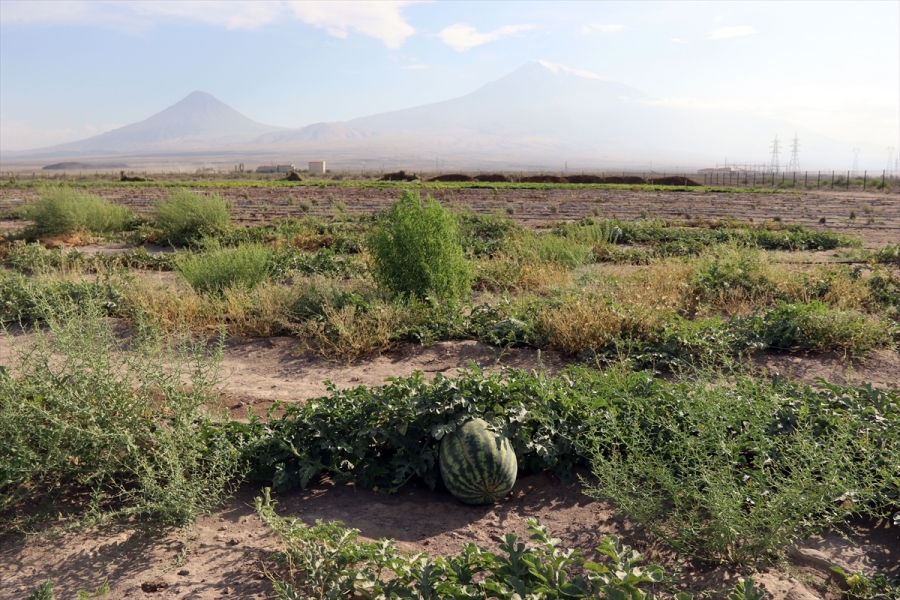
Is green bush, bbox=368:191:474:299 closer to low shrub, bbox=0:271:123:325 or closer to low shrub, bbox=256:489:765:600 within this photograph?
low shrub, bbox=0:271:123:325

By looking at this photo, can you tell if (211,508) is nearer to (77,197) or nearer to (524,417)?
(524,417)

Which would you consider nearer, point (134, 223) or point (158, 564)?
point (158, 564)

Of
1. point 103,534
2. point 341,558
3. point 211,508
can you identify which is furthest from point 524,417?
point 103,534

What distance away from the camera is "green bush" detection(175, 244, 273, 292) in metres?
8.22

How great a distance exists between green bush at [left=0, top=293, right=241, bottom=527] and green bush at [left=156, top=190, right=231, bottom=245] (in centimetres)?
1016

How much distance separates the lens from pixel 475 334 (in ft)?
21.6

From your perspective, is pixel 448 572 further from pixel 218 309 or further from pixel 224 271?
pixel 224 271

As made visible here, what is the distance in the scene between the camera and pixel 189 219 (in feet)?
44.2

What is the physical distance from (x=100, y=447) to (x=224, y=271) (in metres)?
5.00

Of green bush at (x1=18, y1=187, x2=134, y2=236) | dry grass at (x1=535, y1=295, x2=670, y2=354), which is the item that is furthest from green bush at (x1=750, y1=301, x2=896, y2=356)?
green bush at (x1=18, y1=187, x2=134, y2=236)

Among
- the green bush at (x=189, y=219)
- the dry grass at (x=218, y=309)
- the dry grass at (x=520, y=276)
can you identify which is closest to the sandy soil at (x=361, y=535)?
the dry grass at (x=218, y=309)

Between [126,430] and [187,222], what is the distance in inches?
432

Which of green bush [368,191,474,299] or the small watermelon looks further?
green bush [368,191,474,299]

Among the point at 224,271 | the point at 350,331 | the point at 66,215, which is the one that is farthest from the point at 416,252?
the point at 66,215
